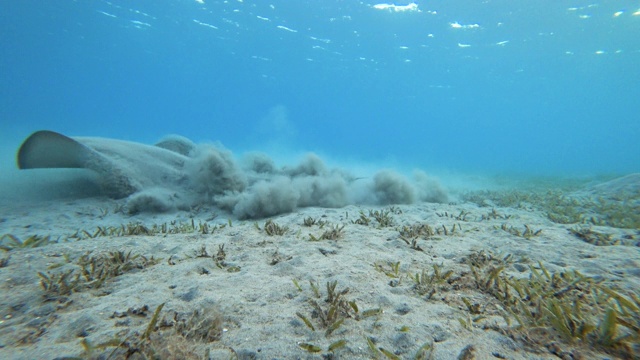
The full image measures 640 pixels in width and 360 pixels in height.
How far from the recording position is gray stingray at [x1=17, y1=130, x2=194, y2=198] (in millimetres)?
6160

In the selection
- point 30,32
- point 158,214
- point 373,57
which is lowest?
point 158,214

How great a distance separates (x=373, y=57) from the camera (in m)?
45.2

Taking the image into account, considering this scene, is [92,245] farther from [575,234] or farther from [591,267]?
[575,234]

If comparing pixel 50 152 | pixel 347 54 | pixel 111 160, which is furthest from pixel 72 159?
pixel 347 54

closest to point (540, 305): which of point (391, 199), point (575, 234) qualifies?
point (575, 234)

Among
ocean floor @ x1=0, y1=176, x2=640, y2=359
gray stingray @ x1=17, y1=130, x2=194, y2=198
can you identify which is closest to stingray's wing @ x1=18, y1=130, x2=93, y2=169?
gray stingray @ x1=17, y1=130, x2=194, y2=198

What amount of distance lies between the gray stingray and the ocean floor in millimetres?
2599

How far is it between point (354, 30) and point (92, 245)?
39258 millimetres

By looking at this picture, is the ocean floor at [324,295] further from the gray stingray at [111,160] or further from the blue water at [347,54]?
the blue water at [347,54]

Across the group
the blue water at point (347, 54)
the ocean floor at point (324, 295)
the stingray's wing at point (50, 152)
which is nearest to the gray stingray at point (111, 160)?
the stingray's wing at point (50, 152)

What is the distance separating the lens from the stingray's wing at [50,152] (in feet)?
19.5

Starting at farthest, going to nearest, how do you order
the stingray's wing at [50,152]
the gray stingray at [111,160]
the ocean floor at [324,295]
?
1. the gray stingray at [111,160]
2. the stingray's wing at [50,152]
3. the ocean floor at [324,295]

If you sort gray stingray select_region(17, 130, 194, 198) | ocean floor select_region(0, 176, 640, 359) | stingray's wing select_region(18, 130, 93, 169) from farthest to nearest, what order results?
gray stingray select_region(17, 130, 194, 198) < stingray's wing select_region(18, 130, 93, 169) < ocean floor select_region(0, 176, 640, 359)

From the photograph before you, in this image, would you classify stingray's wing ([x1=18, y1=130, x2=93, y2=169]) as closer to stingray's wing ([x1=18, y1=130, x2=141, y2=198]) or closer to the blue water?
stingray's wing ([x1=18, y1=130, x2=141, y2=198])
